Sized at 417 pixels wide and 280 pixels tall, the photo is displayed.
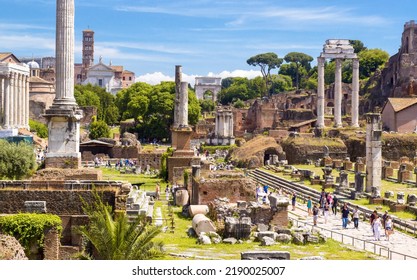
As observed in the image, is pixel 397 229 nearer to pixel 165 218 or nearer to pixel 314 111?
pixel 165 218

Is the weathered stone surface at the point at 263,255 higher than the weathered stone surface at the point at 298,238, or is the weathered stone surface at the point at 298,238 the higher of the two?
the weathered stone surface at the point at 263,255

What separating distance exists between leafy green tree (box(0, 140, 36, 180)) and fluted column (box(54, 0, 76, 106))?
19.1 feet

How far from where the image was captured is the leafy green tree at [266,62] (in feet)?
369

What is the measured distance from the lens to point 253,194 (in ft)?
78.3

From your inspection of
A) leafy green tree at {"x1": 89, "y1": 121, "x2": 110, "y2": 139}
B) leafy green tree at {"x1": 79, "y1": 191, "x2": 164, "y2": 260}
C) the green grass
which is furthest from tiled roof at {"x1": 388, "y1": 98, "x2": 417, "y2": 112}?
leafy green tree at {"x1": 79, "y1": 191, "x2": 164, "y2": 260}

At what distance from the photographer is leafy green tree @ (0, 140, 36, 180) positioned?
27391mm

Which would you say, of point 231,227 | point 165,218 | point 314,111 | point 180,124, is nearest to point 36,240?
point 231,227

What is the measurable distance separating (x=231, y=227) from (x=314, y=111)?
218 feet

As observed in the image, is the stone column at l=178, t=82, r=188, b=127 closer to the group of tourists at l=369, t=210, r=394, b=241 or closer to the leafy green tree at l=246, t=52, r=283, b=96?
the group of tourists at l=369, t=210, r=394, b=241

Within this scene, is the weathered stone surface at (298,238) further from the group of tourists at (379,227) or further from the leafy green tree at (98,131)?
the leafy green tree at (98,131)

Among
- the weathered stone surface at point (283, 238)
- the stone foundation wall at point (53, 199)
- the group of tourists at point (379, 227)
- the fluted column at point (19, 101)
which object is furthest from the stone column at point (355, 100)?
the stone foundation wall at point (53, 199)

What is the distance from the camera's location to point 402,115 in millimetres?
54875

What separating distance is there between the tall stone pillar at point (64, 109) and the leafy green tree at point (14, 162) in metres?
5.82

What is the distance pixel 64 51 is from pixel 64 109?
202cm
